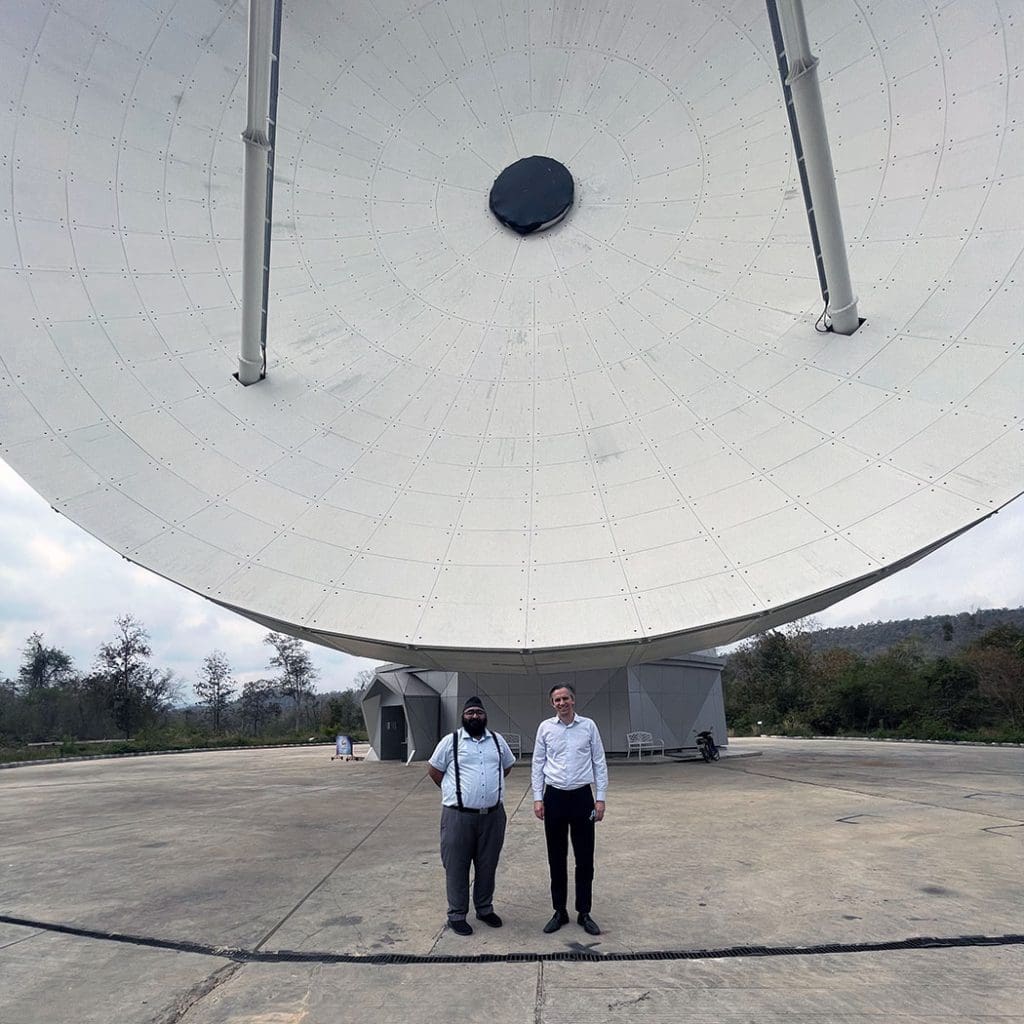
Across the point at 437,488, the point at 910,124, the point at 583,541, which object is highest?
the point at 910,124

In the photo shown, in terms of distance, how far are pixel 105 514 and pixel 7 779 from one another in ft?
42.6

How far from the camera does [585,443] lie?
10422 millimetres

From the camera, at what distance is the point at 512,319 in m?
11.7

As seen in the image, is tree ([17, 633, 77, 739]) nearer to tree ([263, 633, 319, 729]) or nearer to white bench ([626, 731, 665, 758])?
tree ([263, 633, 319, 729])

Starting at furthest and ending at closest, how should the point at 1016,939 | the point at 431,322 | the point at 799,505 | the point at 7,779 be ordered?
the point at 7,779, the point at 431,322, the point at 799,505, the point at 1016,939

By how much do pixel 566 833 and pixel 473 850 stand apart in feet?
2.07

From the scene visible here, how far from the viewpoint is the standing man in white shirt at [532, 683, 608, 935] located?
4637 millimetres

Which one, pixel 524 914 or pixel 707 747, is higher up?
pixel 707 747

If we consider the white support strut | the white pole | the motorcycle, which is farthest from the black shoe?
the motorcycle

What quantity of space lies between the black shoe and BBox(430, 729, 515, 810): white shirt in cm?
77

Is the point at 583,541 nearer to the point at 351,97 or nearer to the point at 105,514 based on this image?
the point at 105,514

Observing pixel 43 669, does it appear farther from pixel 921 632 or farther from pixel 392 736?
pixel 921 632

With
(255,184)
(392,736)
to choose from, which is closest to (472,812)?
(255,184)

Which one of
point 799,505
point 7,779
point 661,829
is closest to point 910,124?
point 799,505
